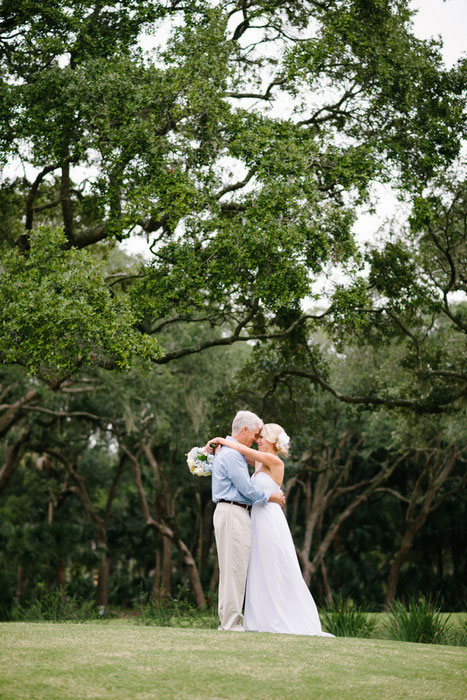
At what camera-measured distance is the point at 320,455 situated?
25.2 m

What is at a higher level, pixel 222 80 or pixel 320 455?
pixel 222 80

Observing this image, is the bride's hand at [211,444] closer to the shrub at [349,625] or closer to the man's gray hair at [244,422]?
the man's gray hair at [244,422]

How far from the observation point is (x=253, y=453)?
6805 millimetres

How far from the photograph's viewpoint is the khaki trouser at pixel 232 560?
6715 millimetres

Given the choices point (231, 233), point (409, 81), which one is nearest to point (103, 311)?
point (231, 233)

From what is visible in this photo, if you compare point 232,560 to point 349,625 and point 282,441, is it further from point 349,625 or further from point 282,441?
point 349,625

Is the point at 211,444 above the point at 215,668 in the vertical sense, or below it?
above

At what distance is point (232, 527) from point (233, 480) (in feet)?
1.43

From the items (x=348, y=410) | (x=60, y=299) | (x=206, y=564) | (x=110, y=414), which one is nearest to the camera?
(x=60, y=299)

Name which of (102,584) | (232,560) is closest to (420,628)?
(232,560)

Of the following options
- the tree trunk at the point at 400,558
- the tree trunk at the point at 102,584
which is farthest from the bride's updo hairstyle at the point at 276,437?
the tree trunk at the point at 102,584

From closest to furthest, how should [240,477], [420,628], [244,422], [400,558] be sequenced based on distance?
[240,477] → [244,422] → [420,628] → [400,558]

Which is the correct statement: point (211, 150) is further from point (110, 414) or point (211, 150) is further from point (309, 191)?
point (110, 414)

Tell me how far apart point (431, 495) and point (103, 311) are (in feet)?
54.6
